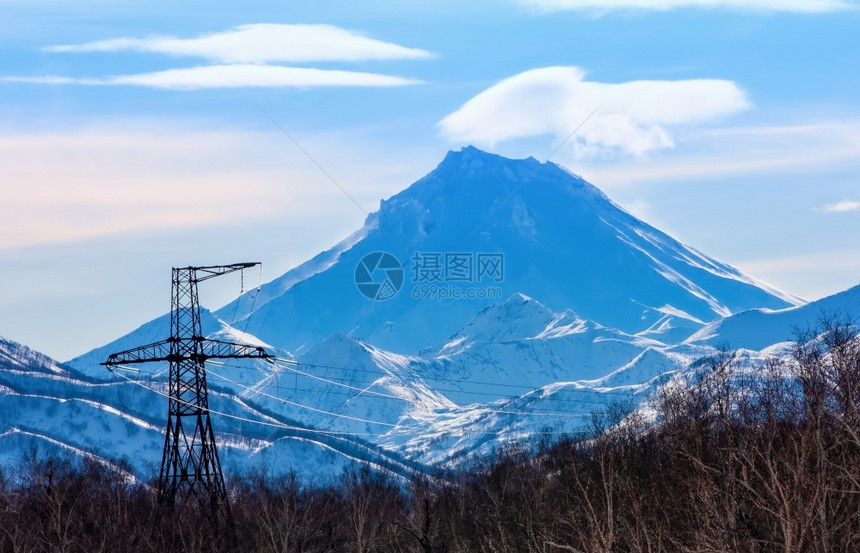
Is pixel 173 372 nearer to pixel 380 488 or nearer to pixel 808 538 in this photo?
pixel 808 538

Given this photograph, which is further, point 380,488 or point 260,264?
point 380,488

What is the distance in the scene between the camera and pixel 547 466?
118 m

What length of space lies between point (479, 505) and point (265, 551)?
28.2 metres

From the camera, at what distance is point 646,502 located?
148 ft

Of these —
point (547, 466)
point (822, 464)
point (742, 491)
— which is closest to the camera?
point (822, 464)

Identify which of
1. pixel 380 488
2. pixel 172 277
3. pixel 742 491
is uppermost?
pixel 172 277

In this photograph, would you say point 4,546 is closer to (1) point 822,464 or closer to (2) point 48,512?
(2) point 48,512

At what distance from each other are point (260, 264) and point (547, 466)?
63.9 metres

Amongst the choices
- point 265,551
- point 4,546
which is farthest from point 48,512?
point 265,551

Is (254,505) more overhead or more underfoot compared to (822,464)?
more underfoot

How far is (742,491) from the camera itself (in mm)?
34469

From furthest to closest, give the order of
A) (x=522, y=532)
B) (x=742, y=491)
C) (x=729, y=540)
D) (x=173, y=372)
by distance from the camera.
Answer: (x=522, y=532) < (x=173, y=372) < (x=742, y=491) < (x=729, y=540)

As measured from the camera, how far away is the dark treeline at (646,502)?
2567cm

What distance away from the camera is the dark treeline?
25.7 meters
